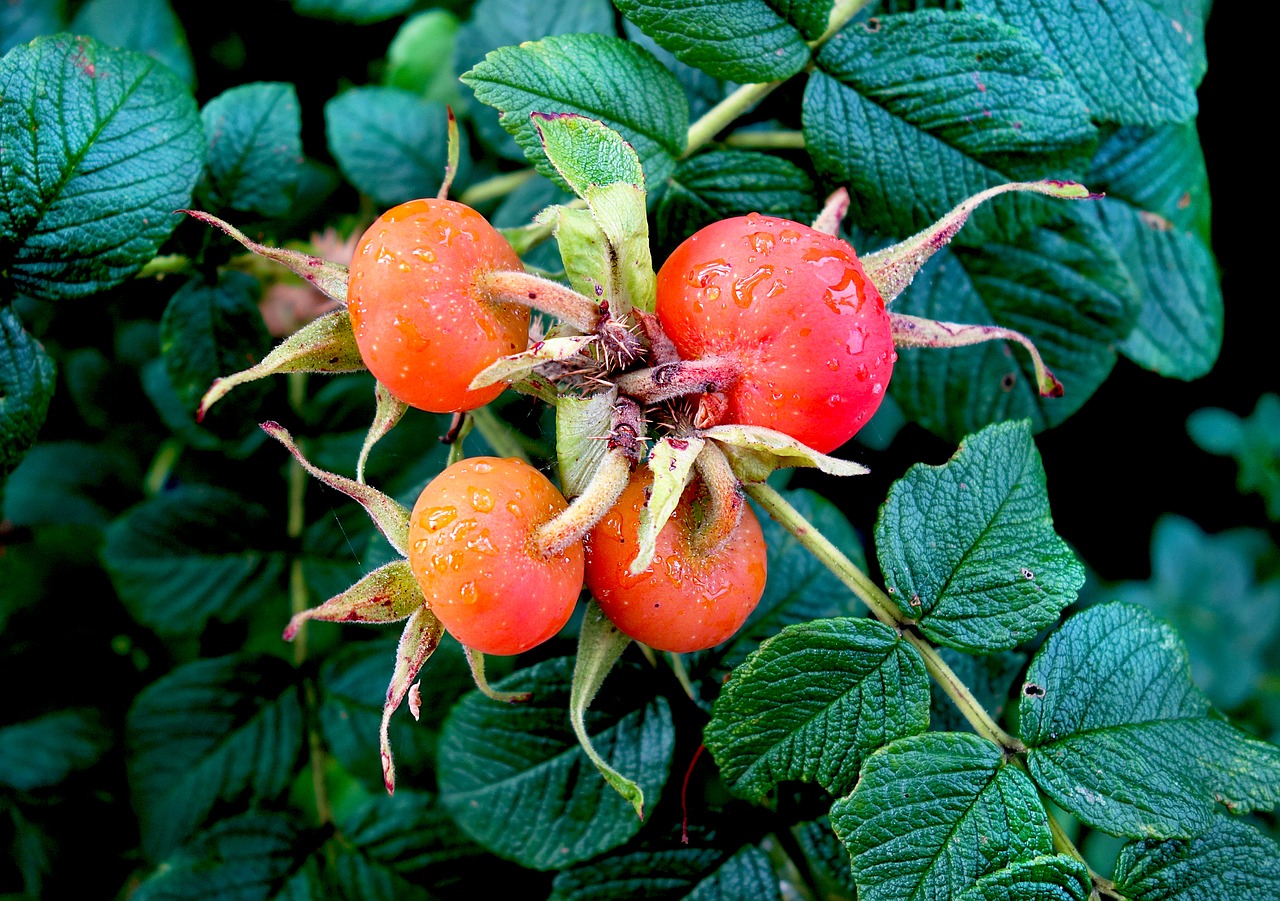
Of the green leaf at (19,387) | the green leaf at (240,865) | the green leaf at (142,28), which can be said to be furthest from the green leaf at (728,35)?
the green leaf at (240,865)

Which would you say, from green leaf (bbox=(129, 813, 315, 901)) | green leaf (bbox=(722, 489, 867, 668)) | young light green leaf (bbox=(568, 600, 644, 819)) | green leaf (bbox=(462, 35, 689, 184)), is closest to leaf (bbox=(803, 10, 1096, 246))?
green leaf (bbox=(462, 35, 689, 184))

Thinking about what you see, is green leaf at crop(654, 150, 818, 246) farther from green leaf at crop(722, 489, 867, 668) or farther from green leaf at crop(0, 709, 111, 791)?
green leaf at crop(0, 709, 111, 791)

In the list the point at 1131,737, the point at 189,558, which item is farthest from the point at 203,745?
the point at 1131,737

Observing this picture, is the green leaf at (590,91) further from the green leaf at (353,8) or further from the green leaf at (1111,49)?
the green leaf at (353,8)

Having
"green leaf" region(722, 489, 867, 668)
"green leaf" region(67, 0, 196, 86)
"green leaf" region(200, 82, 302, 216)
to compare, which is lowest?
"green leaf" region(722, 489, 867, 668)

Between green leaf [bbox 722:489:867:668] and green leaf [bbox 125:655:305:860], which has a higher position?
green leaf [bbox 722:489:867:668]

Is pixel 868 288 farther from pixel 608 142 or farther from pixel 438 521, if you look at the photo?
pixel 438 521

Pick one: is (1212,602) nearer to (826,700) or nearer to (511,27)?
(826,700)
